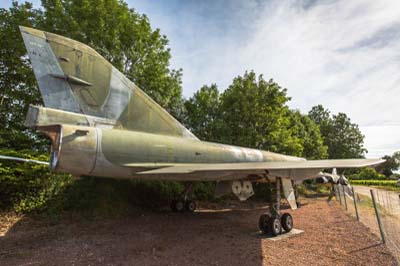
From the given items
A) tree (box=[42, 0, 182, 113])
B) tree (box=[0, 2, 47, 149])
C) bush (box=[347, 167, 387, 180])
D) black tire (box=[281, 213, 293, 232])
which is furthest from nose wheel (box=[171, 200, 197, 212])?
bush (box=[347, 167, 387, 180])

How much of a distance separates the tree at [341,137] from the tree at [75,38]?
52.1 metres

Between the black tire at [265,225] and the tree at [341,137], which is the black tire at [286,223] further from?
the tree at [341,137]

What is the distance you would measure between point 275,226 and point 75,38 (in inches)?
414

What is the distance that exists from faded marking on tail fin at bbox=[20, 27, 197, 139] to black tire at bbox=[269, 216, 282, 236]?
12.6ft

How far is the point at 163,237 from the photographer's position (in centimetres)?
600

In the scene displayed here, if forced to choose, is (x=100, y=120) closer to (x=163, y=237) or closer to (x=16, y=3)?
(x=163, y=237)

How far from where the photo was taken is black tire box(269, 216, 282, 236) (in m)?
6.33

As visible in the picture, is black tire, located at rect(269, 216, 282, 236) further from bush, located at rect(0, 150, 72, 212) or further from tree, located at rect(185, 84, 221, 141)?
tree, located at rect(185, 84, 221, 141)

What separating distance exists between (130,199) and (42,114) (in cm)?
569

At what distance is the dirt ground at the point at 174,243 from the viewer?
4520 mm

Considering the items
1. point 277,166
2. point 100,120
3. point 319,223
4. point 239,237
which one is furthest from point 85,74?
point 319,223

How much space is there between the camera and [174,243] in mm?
5547

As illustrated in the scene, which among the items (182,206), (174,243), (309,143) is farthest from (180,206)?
(309,143)

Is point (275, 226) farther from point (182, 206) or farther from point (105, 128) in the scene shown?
point (105, 128)
